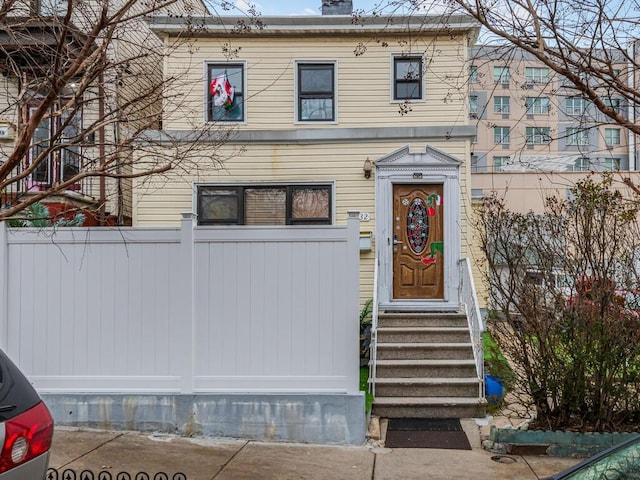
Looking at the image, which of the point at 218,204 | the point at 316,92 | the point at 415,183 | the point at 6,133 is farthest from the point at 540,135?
the point at 6,133

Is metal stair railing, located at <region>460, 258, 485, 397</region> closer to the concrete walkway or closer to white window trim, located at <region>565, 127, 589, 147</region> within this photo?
the concrete walkway

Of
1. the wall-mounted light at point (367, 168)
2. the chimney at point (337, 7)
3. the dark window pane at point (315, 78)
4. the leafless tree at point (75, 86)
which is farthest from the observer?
the chimney at point (337, 7)

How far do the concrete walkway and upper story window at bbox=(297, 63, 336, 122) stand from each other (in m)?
6.40

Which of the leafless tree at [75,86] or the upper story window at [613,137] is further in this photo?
the upper story window at [613,137]

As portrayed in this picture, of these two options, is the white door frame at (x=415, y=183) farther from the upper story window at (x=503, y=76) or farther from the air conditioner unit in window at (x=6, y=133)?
the air conditioner unit in window at (x=6, y=133)

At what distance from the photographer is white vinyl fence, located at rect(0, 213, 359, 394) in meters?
6.50

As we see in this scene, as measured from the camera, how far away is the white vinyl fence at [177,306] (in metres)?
6.50

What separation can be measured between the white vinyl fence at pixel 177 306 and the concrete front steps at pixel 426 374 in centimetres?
152

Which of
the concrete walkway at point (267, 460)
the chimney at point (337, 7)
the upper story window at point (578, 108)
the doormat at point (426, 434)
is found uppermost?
the chimney at point (337, 7)

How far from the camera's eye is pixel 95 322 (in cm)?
660

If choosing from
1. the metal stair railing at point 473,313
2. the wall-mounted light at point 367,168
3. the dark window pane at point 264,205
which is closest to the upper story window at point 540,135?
the metal stair railing at point 473,313

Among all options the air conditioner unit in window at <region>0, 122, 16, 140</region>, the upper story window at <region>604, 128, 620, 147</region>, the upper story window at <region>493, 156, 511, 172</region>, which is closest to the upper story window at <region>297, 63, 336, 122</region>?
the upper story window at <region>493, 156, 511, 172</region>

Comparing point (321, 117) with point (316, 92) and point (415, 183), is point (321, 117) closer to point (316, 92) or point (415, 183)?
point (316, 92)

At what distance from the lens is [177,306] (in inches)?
258
